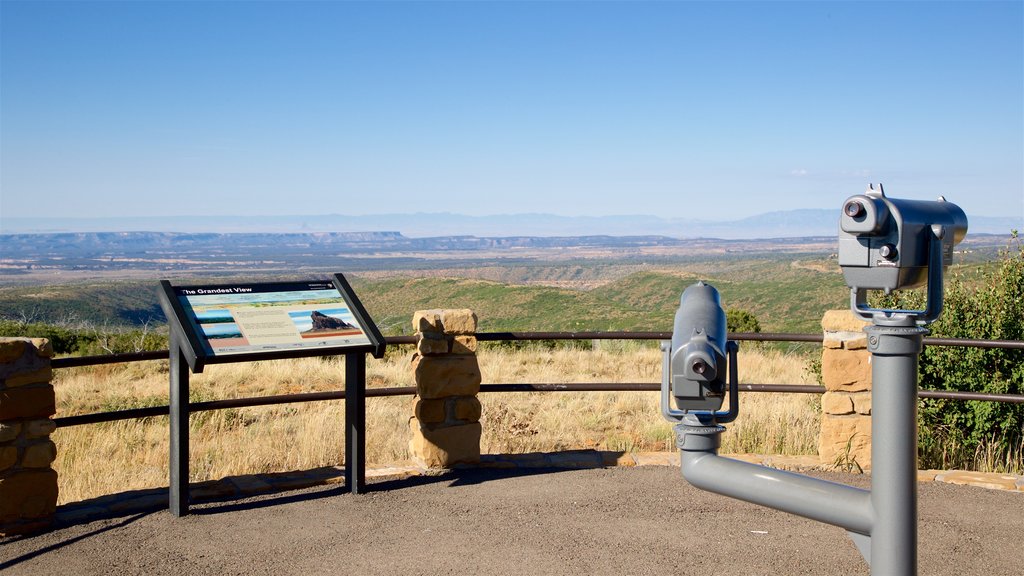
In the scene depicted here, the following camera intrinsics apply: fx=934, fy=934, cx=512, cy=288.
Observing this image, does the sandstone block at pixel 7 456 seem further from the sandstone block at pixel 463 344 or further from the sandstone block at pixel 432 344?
the sandstone block at pixel 463 344

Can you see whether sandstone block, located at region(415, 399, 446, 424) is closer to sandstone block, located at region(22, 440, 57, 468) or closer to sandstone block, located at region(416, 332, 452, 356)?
sandstone block, located at region(416, 332, 452, 356)

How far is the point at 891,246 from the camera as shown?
2258 millimetres

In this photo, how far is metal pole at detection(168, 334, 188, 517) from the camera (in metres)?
5.98

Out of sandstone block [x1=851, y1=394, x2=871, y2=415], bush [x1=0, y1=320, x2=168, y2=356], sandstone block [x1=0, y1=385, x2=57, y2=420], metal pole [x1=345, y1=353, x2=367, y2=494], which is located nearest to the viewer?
sandstone block [x1=0, y1=385, x2=57, y2=420]

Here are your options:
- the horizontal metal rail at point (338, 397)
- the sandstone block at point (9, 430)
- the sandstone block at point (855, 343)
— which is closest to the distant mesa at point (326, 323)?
the horizontal metal rail at point (338, 397)

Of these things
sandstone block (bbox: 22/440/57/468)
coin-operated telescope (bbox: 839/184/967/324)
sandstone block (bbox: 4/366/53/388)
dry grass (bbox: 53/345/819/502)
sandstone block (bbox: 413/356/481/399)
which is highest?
coin-operated telescope (bbox: 839/184/967/324)

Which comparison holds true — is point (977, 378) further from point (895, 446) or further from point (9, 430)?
point (9, 430)

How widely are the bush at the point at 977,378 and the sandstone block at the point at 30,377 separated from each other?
665 cm

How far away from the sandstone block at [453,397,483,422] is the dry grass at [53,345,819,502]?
0.89m

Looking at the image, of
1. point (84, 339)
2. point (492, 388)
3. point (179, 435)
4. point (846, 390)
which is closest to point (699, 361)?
point (179, 435)

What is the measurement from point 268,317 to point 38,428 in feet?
5.04

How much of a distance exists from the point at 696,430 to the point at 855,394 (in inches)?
206

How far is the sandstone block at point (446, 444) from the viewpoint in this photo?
23.7ft

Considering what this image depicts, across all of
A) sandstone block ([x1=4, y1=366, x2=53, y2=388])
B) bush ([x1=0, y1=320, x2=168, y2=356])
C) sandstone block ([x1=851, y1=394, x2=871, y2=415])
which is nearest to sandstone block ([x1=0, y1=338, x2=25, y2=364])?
sandstone block ([x1=4, y1=366, x2=53, y2=388])
